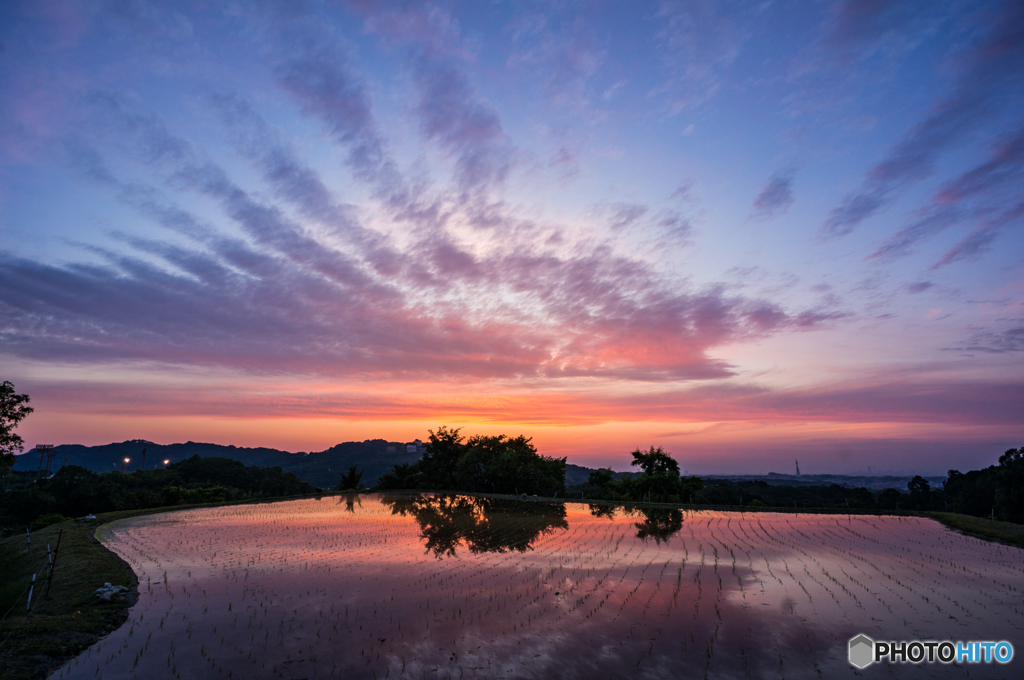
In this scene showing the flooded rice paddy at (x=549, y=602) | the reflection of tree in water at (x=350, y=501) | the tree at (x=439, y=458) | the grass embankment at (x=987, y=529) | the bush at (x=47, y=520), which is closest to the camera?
the flooded rice paddy at (x=549, y=602)

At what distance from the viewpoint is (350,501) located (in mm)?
41750

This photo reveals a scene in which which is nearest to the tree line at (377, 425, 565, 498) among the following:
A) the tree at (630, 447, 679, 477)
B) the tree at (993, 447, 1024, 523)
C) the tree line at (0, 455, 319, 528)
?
the tree at (630, 447, 679, 477)

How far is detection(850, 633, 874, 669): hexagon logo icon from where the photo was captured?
9.37 m

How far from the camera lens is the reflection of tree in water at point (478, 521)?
70.8 feet

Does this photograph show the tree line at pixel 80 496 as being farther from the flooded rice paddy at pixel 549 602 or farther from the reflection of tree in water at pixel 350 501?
the flooded rice paddy at pixel 549 602

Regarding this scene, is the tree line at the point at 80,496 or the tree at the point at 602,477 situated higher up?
the tree at the point at 602,477

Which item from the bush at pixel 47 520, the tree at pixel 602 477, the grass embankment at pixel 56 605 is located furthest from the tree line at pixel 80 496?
the tree at pixel 602 477

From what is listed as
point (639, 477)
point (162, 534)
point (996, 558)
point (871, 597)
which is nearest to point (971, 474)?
point (639, 477)

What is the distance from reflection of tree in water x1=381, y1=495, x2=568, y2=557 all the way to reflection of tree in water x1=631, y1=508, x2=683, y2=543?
15.6 ft

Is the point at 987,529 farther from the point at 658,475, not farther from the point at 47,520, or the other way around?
the point at 47,520

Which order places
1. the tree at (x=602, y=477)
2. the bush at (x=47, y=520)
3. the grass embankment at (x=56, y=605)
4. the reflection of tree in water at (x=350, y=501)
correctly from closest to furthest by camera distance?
the grass embankment at (x=56, y=605) → the bush at (x=47, y=520) → the reflection of tree in water at (x=350, y=501) → the tree at (x=602, y=477)

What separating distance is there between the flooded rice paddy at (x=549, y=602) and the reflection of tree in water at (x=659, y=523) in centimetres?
34

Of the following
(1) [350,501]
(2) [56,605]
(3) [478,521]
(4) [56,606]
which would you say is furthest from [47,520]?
(3) [478,521]

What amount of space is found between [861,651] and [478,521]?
21583mm
